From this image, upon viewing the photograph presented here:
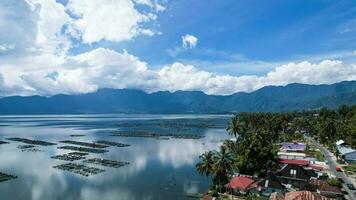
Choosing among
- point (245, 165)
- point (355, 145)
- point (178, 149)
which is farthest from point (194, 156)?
point (355, 145)

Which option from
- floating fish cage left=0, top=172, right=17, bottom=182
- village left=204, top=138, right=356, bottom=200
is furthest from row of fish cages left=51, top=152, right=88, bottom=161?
village left=204, top=138, right=356, bottom=200

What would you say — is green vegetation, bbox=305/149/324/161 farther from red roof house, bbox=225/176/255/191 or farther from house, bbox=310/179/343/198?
red roof house, bbox=225/176/255/191

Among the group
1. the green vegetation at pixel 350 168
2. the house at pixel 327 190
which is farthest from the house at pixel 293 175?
the green vegetation at pixel 350 168

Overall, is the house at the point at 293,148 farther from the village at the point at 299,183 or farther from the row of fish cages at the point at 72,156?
the row of fish cages at the point at 72,156

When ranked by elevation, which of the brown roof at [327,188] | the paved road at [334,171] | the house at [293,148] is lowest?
the paved road at [334,171]

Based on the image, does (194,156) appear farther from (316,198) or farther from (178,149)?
(316,198)

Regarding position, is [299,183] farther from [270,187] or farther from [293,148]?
[293,148]
